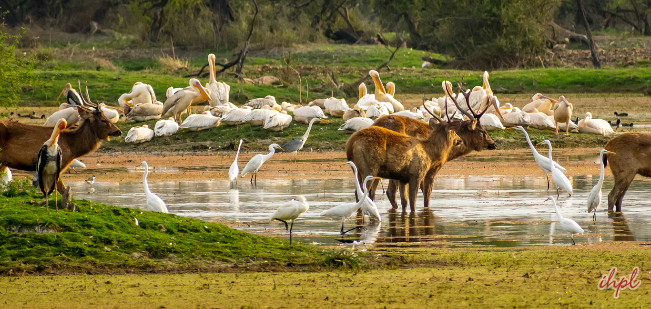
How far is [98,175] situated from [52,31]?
1560 inches

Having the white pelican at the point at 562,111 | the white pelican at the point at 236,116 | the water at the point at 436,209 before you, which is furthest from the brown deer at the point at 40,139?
the white pelican at the point at 562,111

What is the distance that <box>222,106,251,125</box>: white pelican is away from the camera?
2197 cm

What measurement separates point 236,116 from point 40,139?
11.4m

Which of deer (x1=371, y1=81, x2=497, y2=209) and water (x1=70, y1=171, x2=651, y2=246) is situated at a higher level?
deer (x1=371, y1=81, x2=497, y2=209)

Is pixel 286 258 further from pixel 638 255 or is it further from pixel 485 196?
pixel 485 196

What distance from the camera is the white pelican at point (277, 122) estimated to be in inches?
840

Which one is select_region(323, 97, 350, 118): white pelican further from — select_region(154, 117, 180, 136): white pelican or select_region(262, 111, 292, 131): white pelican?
select_region(154, 117, 180, 136): white pelican

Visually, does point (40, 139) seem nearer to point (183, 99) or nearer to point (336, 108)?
point (183, 99)

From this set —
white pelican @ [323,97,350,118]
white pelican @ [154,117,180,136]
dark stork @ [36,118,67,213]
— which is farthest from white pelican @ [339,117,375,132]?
dark stork @ [36,118,67,213]

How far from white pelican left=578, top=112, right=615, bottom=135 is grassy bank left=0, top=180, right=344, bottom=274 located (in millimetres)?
15329

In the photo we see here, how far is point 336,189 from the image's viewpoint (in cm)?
1424

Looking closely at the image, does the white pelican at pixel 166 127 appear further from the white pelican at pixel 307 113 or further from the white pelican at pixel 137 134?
the white pelican at pixel 307 113

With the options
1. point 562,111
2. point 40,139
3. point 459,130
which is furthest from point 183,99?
point 40,139

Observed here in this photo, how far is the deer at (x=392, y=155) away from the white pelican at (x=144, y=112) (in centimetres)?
1354
